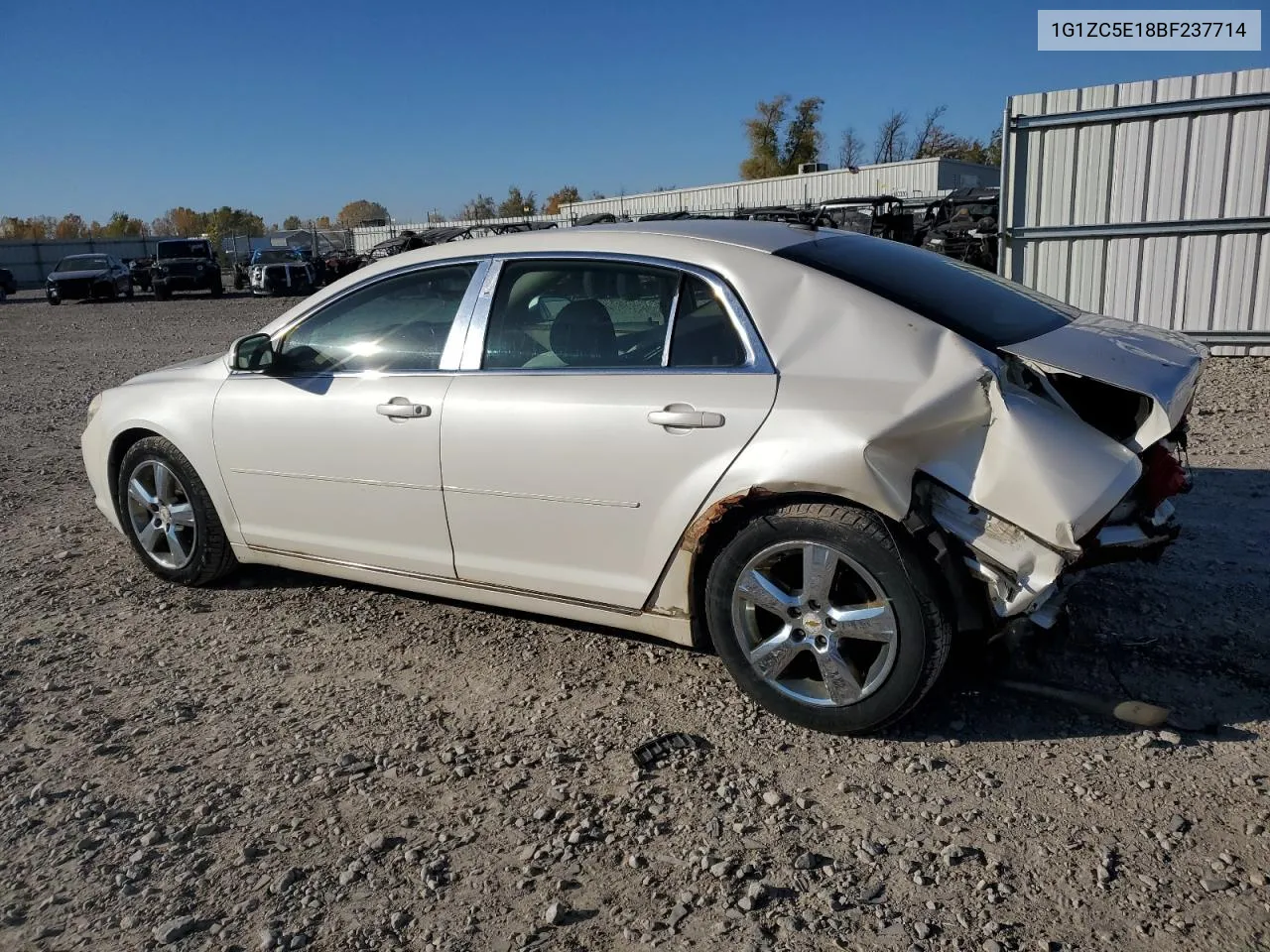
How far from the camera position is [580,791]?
10.2 feet

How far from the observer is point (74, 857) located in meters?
2.86

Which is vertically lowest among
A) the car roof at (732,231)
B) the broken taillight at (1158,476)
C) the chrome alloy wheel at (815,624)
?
the chrome alloy wheel at (815,624)

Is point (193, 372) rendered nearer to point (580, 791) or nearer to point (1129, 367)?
point (580, 791)

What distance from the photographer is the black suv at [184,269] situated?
31359mm

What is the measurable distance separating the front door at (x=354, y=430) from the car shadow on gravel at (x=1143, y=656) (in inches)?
24.4

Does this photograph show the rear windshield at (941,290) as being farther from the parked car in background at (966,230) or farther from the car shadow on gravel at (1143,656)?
the parked car in background at (966,230)

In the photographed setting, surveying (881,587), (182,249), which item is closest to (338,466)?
(881,587)

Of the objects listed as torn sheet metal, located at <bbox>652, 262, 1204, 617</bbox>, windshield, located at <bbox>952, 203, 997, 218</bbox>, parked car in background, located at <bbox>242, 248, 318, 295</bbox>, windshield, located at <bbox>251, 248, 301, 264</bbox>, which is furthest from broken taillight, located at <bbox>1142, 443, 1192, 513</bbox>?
windshield, located at <bbox>251, 248, 301, 264</bbox>

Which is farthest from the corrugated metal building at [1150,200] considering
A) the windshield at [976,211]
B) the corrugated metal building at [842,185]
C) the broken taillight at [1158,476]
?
the corrugated metal building at [842,185]

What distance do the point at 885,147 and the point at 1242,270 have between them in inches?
2327

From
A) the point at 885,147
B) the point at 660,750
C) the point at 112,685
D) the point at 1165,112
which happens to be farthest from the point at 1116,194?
the point at 885,147

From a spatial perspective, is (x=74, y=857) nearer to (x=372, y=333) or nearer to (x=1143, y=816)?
(x=372, y=333)

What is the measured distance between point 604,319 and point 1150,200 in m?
7.96

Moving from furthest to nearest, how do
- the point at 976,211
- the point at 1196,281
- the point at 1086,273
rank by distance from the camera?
the point at 976,211 < the point at 1086,273 < the point at 1196,281
